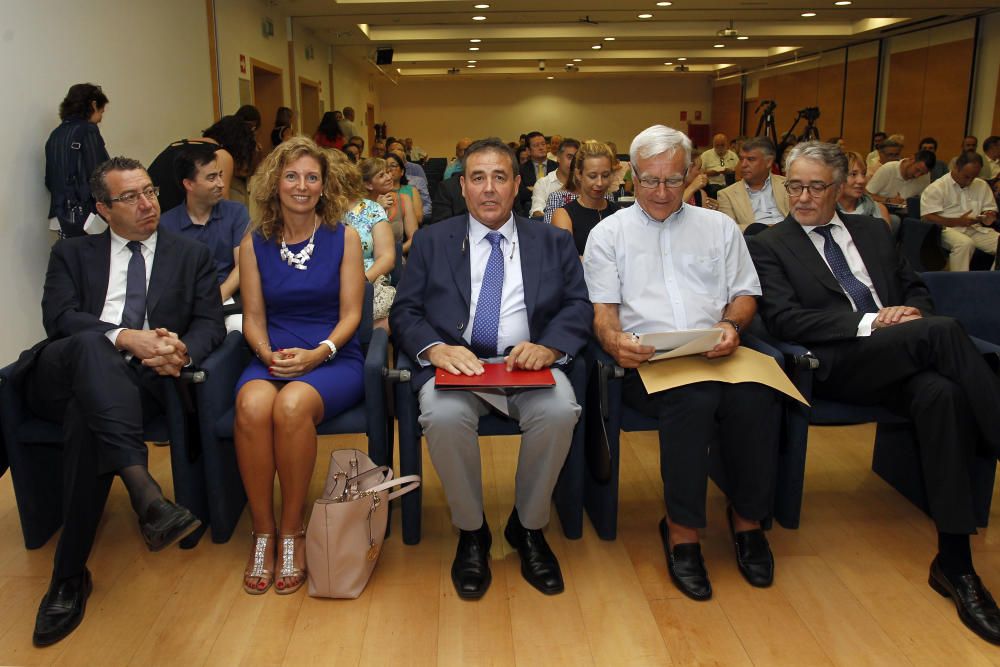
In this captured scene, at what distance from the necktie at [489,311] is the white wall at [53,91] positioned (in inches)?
122

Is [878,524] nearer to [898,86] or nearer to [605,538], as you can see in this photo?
[605,538]

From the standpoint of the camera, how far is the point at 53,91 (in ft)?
16.0

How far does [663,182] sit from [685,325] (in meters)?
0.49

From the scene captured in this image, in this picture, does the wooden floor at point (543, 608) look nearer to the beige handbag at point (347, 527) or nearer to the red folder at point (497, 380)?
the beige handbag at point (347, 527)

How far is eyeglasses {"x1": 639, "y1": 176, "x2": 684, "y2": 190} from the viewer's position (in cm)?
268

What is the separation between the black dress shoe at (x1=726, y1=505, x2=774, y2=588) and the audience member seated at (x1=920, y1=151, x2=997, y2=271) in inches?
192

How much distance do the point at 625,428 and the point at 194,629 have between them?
56.5 inches

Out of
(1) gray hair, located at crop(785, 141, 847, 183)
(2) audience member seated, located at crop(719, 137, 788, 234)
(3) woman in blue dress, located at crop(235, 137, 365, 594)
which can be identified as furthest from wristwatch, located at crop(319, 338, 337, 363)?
(2) audience member seated, located at crop(719, 137, 788, 234)

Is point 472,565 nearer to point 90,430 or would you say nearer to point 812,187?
point 90,430

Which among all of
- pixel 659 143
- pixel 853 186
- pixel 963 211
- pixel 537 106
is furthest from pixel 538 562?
pixel 537 106

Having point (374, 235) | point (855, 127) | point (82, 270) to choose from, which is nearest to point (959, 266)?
point (374, 235)

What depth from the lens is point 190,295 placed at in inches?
109

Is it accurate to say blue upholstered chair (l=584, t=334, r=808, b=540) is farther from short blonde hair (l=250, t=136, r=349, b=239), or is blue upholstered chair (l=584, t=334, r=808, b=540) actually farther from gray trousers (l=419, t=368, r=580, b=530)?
short blonde hair (l=250, t=136, r=349, b=239)

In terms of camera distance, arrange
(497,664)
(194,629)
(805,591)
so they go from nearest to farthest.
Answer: (497,664) < (194,629) < (805,591)
